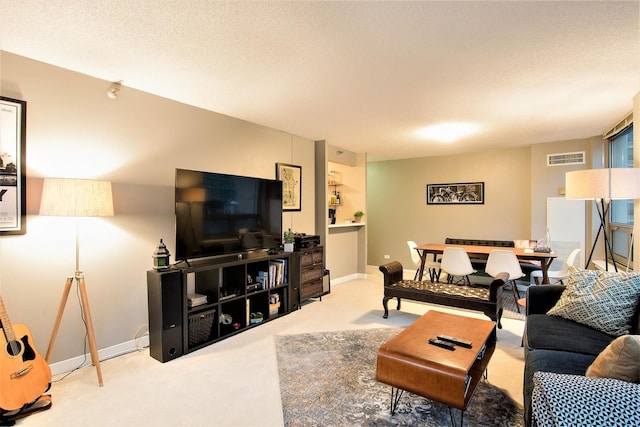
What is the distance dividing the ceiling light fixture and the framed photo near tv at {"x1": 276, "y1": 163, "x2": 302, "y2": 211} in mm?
1899

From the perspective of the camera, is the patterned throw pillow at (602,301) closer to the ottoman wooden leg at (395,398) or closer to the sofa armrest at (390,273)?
the ottoman wooden leg at (395,398)

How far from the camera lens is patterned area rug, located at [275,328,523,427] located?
1.99m

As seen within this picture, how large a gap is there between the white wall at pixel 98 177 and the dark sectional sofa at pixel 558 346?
3.19 meters

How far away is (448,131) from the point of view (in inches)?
180

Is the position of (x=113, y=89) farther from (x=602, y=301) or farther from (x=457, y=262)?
(x=457, y=262)

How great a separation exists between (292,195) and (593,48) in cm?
360

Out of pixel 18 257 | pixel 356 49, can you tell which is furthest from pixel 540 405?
pixel 18 257

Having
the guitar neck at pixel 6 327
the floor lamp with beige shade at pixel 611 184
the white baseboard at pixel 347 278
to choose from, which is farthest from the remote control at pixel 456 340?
the white baseboard at pixel 347 278

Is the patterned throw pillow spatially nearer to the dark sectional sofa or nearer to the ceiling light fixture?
the dark sectional sofa

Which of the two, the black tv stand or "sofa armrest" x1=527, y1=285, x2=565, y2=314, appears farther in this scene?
the black tv stand

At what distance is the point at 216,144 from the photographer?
12.5 ft

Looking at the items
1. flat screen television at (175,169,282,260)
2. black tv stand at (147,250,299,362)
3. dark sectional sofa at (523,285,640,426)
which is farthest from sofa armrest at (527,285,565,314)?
flat screen television at (175,169,282,260)

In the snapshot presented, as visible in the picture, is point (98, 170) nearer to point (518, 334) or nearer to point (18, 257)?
point (18, 257)

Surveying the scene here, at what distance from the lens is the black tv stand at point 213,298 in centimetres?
283
